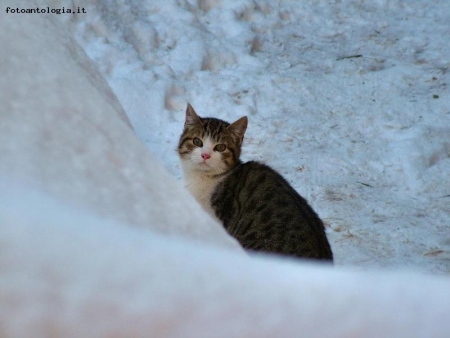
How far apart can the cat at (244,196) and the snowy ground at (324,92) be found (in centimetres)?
33

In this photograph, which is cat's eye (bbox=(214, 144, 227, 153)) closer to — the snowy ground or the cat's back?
the cat's back

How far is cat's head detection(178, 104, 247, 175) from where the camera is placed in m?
3.34

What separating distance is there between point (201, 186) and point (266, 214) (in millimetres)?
561

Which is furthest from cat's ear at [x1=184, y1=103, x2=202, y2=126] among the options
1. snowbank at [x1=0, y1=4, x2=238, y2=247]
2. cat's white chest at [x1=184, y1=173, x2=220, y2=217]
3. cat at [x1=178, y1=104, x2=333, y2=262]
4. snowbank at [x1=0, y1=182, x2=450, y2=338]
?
snowbank at [x1=0, y1=182, x2=450, y2=338]

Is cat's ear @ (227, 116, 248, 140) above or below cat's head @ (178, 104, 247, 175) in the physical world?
above

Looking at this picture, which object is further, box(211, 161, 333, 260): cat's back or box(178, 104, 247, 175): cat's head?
box(178, 104, 247, 175): cat's head

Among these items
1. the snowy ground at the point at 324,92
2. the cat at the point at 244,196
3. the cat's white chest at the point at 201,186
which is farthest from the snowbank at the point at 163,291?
the cat's white chest at the point at 201,186

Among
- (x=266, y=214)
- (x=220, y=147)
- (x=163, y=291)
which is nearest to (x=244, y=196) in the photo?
(x=266, y=214)

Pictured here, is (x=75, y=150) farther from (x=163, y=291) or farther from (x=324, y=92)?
(x=324, y=92)

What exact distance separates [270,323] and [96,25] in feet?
13.5

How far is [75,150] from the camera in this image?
70 centimetres

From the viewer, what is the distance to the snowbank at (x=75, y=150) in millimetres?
636

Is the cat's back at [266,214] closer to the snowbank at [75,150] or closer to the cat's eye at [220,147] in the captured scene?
the cat's eye at [220,147]

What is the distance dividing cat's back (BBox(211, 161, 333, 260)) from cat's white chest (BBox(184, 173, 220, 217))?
31 millimetres
